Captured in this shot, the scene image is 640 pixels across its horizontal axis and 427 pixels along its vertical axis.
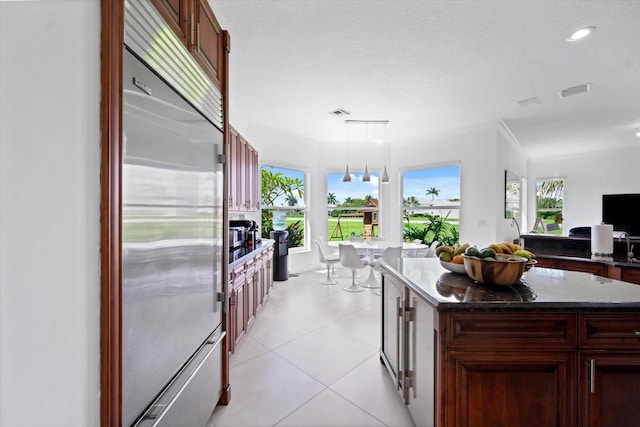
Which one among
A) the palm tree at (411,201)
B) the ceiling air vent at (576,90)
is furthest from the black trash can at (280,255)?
the ceiling air vent at (576,90)

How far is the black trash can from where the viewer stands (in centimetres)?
509

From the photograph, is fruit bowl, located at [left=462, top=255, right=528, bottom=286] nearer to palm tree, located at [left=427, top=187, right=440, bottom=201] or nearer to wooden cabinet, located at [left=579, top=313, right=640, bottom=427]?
wooden cabinet, located at [left=579, top=313, right=640, bottom=427]

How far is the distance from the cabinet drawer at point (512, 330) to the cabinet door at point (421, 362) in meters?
0.12

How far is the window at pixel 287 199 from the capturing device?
5.39 meters

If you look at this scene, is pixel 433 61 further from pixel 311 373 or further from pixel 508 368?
pixel 311 373

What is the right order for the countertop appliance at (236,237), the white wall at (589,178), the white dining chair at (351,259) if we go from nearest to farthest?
1. the countertop appliance at (236,237)
2. the white dining chair at (351,259)
3. the white wall at (589,178)

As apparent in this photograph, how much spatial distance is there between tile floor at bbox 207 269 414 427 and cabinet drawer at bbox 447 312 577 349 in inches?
35.9

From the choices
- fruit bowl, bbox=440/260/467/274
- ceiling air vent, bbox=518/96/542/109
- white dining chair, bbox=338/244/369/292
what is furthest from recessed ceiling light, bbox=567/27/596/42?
white dining chair, bbox=338/244/369/292

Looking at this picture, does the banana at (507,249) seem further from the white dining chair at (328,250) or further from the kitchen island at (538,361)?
the white dining chair at (328,250)

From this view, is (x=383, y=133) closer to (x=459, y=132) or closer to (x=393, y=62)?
(x=459, y=132)

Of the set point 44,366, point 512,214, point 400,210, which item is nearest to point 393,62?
point 44,366

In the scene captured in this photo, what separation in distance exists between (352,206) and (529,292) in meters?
4.89

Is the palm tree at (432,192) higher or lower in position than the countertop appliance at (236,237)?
higher

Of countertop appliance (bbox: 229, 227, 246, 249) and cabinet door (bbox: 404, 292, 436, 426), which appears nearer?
cabinet door (bbox: 404, 292, 436, 426)
